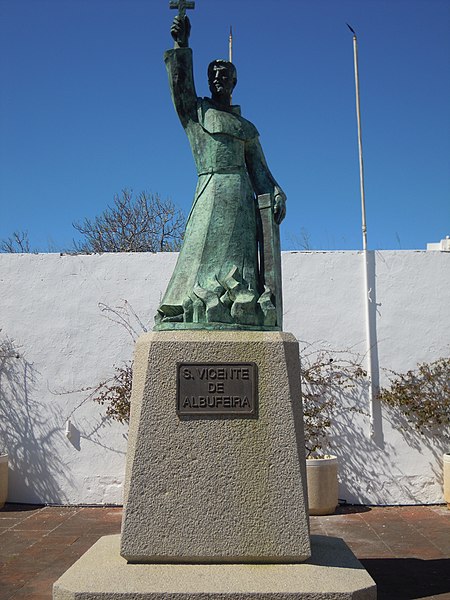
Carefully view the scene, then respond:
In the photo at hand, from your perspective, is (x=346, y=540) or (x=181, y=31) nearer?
(x=181, y=31)

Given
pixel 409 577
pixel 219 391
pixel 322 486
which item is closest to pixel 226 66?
pixel 219 391

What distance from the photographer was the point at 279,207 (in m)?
4.06

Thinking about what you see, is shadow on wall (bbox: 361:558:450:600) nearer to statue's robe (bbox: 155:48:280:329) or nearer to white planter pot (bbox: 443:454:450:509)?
statue's robe (bbox: 155:48:280:329)

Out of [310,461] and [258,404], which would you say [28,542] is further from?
[258,404]

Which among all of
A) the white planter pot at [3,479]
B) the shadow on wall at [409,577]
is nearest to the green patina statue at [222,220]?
the shadow on wall at [409,577]

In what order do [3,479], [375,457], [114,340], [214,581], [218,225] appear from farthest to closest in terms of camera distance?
[114,340]
[375,457]
[3,479]
[218,225]
[214,581]

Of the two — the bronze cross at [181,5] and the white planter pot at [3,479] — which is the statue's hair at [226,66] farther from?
the white planter pot at [3,479]

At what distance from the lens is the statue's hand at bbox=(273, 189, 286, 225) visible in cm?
406

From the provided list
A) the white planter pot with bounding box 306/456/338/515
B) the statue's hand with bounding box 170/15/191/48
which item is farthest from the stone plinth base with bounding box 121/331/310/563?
the white planter pot with bounding box 306/456/338/515

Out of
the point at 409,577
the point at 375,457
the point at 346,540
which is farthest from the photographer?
the point at 375,457

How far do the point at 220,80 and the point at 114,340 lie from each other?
4494mm

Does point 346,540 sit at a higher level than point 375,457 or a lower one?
lower

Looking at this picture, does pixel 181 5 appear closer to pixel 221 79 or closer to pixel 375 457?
pixel 221 79

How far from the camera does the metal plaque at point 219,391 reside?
11.4 feet
